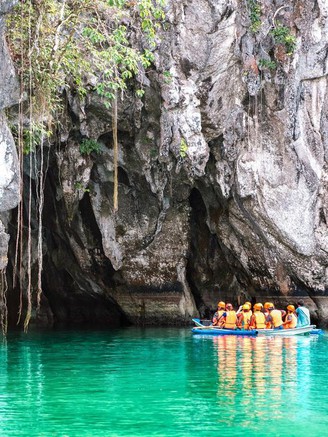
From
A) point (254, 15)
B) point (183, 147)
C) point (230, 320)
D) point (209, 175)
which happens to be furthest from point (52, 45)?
point (230, 320)

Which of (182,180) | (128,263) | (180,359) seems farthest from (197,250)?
(180,359)

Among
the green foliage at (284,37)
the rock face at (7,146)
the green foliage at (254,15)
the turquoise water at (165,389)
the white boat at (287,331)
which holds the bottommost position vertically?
the turquoise water at (165,389)

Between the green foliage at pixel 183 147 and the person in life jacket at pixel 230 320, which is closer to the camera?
the green foliage at pixel 183 147

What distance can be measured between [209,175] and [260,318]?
3.77 metres

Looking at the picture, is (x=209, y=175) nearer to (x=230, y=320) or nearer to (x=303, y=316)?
(x=230, y=320)

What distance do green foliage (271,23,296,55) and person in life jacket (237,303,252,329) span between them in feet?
21.1

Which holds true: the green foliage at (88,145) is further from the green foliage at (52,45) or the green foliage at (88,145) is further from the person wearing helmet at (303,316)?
the person wearing helmet at (303,316)

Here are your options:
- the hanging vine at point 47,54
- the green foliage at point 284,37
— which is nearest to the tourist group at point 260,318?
the hanging vine at point 47,54

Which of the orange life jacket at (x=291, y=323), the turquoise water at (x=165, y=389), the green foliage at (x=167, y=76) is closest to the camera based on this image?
the turquoise water at (x=165, y=389)

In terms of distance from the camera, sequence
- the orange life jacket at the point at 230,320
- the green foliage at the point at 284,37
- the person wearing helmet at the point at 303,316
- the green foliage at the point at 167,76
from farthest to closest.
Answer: the green foliage at the point at 284,37
the person wearing helmet at the point at 303,316
the orange life jacket at the point at 230,320
the green foliage at the point at 167,76

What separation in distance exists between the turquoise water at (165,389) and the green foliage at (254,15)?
7.74 metres

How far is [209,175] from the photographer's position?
67.8ft

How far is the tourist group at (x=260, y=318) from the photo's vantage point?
1947cm

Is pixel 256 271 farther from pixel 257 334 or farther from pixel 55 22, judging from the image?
pixel 55 22
